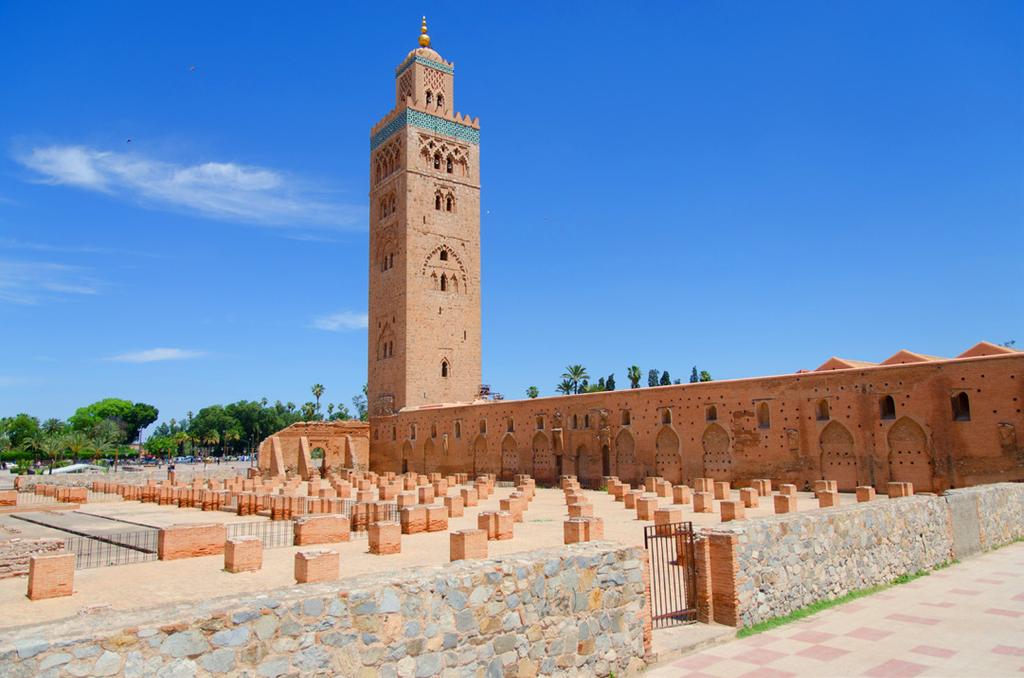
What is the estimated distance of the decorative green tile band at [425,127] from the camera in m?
40.5

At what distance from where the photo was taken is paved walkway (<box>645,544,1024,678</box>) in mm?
5602

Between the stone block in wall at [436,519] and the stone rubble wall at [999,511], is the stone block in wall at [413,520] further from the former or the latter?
the stone rubble wall at [999,511]

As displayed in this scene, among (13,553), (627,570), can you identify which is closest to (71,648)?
(627,570)

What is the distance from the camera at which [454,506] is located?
62.3ft

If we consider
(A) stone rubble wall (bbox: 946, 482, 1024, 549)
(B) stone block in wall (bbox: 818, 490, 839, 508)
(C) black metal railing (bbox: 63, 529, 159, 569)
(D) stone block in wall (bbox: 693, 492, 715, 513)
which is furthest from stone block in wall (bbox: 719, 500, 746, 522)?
(C) black metal railing (bbox: 63, 529, 159, 569)

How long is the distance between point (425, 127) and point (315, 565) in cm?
3516

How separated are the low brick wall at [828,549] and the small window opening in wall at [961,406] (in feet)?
28.3

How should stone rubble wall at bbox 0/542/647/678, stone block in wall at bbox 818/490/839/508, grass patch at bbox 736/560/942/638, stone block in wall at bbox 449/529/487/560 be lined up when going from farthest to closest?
1. stone block in wall at bbox 818/490/839/508
2. stone block in wall at bbox 449/529/487/560
3. grass patch at bbox 736/560/942/638
4. stone rubble wall at bbox 0/542/647/678

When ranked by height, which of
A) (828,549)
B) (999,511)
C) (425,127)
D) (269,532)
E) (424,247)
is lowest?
(269,532)

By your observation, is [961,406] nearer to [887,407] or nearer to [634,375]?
[887,407]

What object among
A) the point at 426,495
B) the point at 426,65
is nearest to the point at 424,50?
the point at 426,65

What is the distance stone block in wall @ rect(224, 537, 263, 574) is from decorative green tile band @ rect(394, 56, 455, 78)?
117 ft

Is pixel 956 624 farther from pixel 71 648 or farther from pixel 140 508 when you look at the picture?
pixel 140 508

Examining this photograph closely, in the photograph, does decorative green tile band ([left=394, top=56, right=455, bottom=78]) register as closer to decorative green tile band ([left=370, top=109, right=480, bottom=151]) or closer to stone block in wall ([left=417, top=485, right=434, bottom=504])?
decorative green tile band ([left=370, top=109, right=480, bottom=151])
